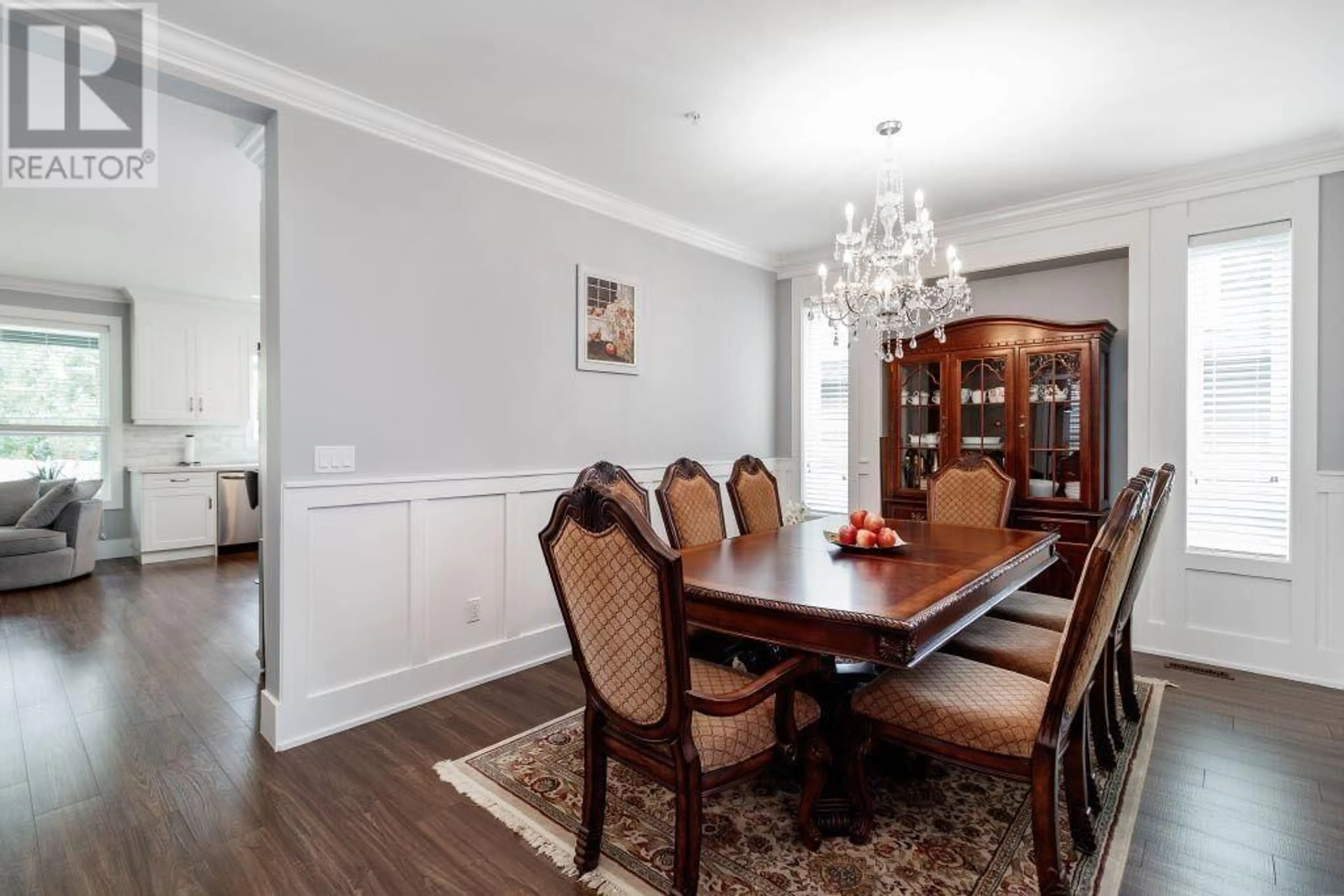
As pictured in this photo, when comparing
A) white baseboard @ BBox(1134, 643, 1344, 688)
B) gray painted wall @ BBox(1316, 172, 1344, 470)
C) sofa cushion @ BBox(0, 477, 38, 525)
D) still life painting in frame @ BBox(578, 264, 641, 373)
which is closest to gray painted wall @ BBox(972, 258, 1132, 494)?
gray painted wall @ BBox(1316, 172, 1344, 470)

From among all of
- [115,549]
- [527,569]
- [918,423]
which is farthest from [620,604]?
[115,549]

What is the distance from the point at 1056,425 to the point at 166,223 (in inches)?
234

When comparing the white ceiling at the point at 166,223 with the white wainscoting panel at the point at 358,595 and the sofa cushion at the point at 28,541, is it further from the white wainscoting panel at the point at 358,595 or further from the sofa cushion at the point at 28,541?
the sofa cushion at the point at 28,541

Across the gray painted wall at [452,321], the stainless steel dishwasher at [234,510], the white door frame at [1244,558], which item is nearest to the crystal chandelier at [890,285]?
the gray painted wall at [452,321]

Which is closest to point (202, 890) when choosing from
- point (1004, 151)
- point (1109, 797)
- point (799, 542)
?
point (799, 542)

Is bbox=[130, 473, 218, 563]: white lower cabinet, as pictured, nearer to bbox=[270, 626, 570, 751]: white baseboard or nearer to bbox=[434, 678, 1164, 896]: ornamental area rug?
bbox=[270, 626, 570, 751]: white baseboard

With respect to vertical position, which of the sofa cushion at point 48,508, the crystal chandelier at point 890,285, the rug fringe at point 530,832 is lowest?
the rug fringe at point 530,832

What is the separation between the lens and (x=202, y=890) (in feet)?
5.54

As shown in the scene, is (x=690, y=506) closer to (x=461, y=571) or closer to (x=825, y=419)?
(x=461, y=571)

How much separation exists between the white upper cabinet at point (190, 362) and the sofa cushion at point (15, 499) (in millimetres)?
1052

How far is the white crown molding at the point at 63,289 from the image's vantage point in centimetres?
569

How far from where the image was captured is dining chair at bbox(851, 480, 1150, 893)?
154 centimetres

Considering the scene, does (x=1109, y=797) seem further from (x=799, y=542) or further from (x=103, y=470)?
(x=103, y=470)

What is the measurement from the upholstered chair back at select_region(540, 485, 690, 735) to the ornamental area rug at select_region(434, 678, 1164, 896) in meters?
0.56
